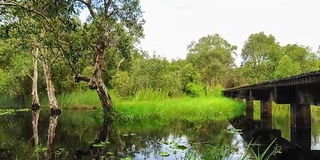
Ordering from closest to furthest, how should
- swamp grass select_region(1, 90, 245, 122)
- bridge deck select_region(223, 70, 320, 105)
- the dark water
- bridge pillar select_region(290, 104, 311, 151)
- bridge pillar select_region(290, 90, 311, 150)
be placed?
the dark water → bridge deck select_region(223, 70, 320, 105) → bridge pillar select_region(290, 90, 311, 150) → bridge pillar select_region(290, 104, 311, 151) → swamp grass select_region(1, 90, 245, 122)

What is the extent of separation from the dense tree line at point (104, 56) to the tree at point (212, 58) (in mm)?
124

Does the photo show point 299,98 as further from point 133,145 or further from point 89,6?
point 89,6

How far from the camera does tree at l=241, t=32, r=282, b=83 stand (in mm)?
38281

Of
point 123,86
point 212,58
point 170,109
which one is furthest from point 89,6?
point 212,58

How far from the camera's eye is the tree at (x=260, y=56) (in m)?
38.3

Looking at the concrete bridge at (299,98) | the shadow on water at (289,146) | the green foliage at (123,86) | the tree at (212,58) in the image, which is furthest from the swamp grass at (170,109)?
the tree at (212,58)

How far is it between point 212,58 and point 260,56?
611cm

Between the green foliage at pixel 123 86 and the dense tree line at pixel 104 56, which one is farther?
the green foliage at pixel 123 86

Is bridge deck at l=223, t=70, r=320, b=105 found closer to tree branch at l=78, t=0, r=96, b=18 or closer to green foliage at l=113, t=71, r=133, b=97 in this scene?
tree branch at l=78, t=0, r=96, b=18

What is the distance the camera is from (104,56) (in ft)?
53.8

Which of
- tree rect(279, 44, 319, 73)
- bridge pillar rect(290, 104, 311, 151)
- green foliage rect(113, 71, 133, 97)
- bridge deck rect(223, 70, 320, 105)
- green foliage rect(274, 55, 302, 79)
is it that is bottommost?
bridge pillar rect(290, 104, 311, 151)

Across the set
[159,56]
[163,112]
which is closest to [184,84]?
[159,56]

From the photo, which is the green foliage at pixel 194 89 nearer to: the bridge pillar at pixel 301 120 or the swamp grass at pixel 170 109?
the swamp grass at pixel 170 109

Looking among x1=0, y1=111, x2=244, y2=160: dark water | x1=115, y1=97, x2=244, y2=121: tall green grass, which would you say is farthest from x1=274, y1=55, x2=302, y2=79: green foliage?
x1=0, y1=111, x2=244, y2=160: dark water
